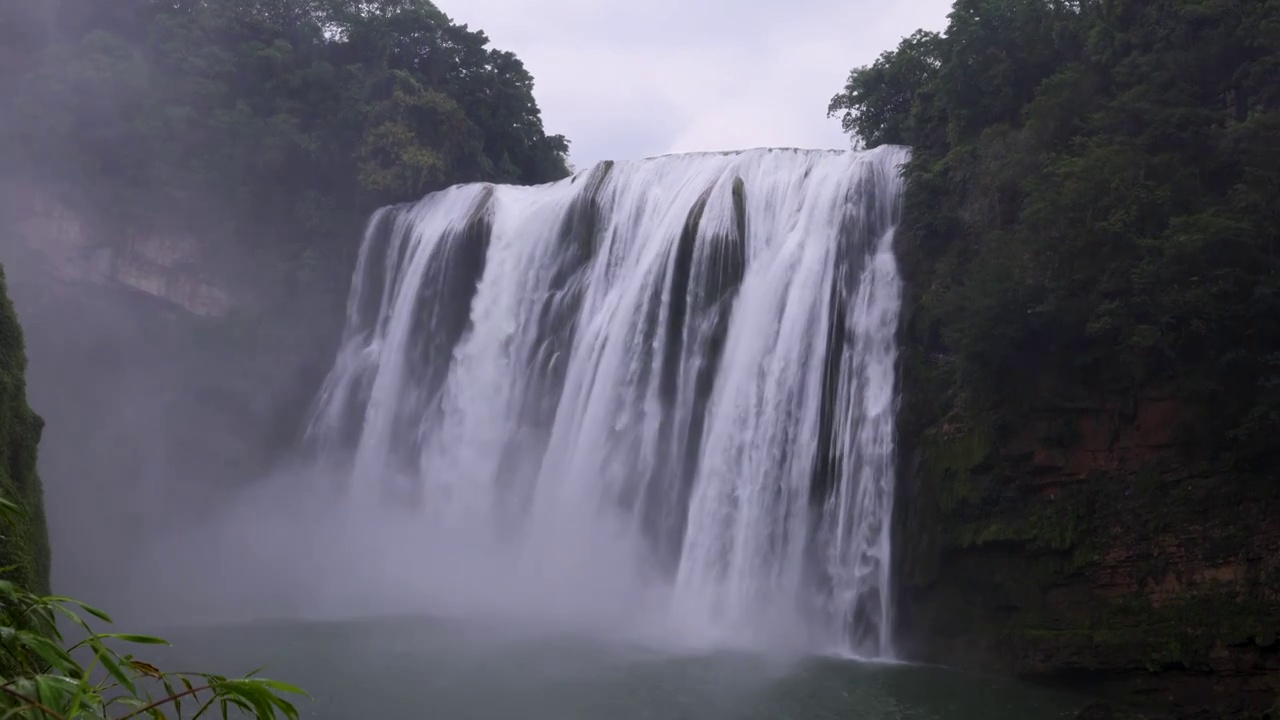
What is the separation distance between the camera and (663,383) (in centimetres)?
2175

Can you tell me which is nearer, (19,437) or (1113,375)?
(19,437)

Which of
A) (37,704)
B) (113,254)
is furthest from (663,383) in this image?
(37,704)

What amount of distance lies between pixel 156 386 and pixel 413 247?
7.51 meters

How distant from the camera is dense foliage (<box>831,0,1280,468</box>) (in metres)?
15.0

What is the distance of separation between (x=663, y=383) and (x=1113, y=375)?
8271 millimetres

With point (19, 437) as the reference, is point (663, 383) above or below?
above

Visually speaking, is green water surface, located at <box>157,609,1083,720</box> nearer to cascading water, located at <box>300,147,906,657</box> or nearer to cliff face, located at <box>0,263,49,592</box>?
cascading water, located at <box>300,147,906,657</box>

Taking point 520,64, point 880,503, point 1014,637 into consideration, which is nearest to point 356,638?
point 880,503

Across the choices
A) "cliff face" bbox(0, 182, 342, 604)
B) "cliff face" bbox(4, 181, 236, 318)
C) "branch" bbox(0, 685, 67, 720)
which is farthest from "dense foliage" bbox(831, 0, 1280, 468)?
"cliff face" bbox(4, 181, 236, 318)

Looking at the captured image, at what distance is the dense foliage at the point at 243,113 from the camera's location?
29.7 meters

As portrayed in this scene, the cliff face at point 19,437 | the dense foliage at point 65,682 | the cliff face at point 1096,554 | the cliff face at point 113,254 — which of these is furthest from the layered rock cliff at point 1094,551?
the cliff face at point 113,254

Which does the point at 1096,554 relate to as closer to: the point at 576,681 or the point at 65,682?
the point at 576,681

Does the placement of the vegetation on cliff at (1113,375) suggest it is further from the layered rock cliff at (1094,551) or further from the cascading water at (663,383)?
the cascading water at (663,383)

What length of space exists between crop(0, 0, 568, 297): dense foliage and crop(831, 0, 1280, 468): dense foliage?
51.2 ft
